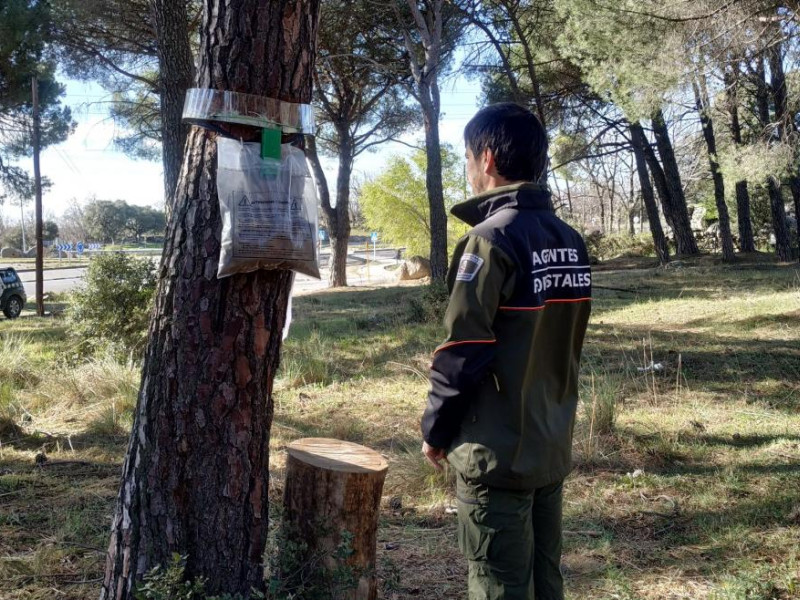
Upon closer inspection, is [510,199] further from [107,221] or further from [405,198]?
[107,221]

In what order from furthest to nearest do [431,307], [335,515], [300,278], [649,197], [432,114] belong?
[300,278]
[649,197]
[432,114]
[431,307]
[335,515]

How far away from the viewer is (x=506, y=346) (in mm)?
2016

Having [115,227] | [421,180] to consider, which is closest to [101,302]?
[421,180]

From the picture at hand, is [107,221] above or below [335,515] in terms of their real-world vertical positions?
above

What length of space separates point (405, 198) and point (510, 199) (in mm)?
30433

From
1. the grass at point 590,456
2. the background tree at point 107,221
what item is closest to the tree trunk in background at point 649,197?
the grass at point 590,456

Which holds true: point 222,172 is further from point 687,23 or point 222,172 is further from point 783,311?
point 687,23

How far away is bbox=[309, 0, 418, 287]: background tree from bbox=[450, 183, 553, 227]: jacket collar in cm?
1582

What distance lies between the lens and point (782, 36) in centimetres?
1029

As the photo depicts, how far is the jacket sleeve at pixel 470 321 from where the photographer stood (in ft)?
6.38

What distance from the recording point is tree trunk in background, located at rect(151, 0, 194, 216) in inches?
310

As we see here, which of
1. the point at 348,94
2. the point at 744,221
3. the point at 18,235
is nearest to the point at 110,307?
the point at 348,94

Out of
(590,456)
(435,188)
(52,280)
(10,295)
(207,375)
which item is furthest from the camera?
(52,280)

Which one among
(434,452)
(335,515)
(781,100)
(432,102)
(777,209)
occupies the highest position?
Answer: (781,100)
